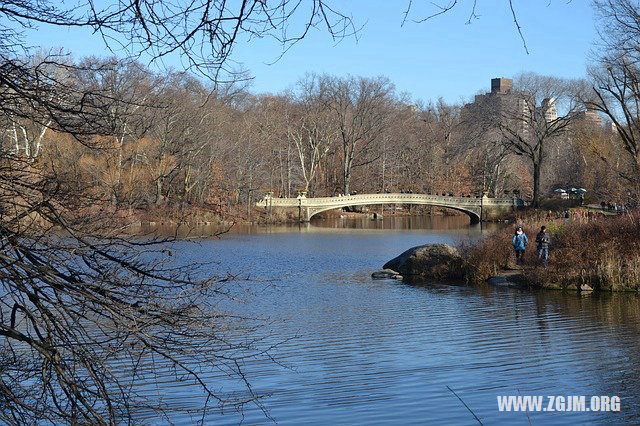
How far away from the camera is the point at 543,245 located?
23.2 m

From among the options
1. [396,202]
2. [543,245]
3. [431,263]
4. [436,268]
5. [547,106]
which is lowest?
[436,268]

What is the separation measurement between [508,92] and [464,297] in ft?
143

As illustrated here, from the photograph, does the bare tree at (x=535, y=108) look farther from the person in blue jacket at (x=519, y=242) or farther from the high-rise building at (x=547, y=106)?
the person in blue jacket at (x=519, y=242)

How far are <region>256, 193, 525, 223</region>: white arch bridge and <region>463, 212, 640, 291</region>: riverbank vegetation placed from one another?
3568cm

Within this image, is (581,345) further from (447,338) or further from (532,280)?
(532,280)

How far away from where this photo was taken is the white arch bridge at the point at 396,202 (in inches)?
2404

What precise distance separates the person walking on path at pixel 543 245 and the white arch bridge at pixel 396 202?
3733 centimetres

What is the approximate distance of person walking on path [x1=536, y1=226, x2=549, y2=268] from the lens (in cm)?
2278

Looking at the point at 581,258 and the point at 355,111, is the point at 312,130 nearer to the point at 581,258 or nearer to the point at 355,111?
the point at 355,111

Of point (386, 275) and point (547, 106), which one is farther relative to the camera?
point (547, 106)

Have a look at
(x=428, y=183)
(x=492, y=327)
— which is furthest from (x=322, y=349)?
(x=428, y=183)

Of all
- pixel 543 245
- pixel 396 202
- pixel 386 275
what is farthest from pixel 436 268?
pixel 396 202

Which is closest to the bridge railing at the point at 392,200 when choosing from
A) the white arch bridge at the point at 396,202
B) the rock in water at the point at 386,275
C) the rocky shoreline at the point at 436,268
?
the white arch bridge at the point at 396,202

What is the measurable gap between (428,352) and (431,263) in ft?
40.4
